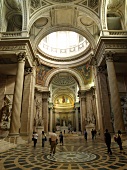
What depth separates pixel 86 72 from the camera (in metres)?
23.3

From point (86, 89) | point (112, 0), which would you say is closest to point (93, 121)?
point (86, 89)

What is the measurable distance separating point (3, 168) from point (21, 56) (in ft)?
27.4

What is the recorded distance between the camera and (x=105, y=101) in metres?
11.3

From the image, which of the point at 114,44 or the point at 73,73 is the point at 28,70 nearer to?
the point at 114,44

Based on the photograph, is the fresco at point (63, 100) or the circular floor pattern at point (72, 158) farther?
the fresco at point (63, 100)

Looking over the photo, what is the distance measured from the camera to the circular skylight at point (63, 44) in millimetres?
24709

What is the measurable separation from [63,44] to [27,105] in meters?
19.8

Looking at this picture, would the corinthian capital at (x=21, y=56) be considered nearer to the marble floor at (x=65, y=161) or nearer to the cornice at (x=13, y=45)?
the cornice at (x=13, y=45)

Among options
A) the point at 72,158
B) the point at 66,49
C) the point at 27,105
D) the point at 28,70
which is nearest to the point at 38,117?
the point at 27,105

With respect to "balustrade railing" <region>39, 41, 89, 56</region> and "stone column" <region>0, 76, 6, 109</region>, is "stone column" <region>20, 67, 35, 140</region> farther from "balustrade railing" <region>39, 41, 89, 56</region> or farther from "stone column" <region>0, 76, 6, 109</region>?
"balustrade railing" <region>39, 41, 89, 56</region>

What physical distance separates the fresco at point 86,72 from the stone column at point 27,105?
12474 mm

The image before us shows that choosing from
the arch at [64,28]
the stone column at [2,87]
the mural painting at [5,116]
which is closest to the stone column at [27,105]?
the mural painting at [5,116]

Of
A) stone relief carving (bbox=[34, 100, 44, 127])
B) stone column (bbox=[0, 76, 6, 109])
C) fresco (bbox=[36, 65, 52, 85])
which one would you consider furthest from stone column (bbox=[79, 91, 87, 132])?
stone column (bbox=[0, 76, 6, 109])

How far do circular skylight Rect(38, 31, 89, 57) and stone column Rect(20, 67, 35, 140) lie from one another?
12.3 meters
